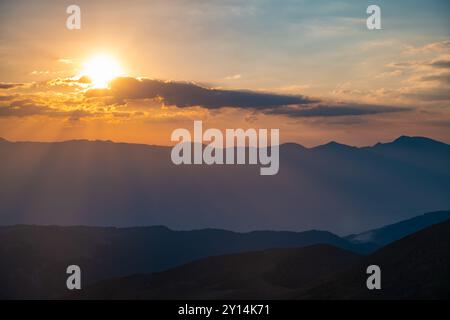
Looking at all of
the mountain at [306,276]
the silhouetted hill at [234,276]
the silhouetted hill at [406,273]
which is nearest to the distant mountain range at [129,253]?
the silhouetted hill at [234,276]

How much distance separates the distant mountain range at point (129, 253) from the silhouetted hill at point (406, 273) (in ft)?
21.1

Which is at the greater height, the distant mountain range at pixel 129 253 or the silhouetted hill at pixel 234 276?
the distant mountain range at pixel 129 253

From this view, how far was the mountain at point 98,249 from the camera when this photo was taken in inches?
4259

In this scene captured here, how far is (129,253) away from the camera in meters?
148

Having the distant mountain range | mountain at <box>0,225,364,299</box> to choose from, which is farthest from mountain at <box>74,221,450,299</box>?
mountain at <box>0,225,364,299</box>

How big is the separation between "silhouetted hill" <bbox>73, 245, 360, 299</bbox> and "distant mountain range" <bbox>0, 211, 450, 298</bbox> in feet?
0.54

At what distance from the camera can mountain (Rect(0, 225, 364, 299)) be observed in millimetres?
108188

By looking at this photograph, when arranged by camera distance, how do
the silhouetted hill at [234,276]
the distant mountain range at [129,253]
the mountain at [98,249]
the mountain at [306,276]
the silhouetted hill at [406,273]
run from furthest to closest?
Answer: the mountain at [98,249]
the distant mountain range at [129,253]
the silhouetted hill at [234,276]
the mountain at [306,276]
the silhouetted hill at [406,273]

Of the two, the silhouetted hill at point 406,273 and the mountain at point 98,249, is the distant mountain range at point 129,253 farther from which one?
the silhouetted hill at point 406,273

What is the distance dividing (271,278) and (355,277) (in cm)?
1651
